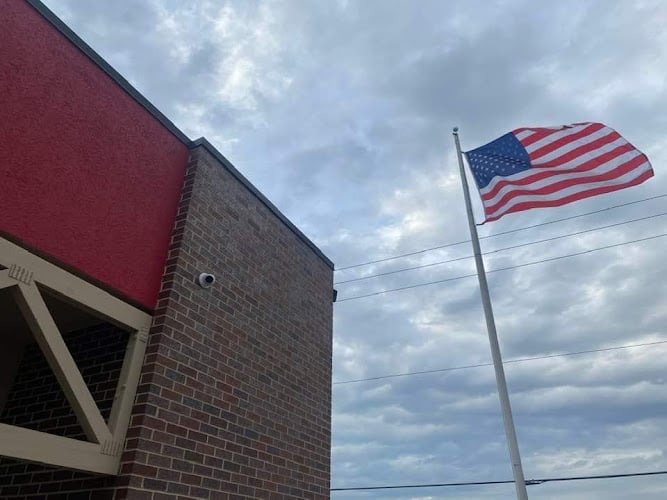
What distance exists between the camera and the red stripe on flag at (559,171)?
22.4 feet

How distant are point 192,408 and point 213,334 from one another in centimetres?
81

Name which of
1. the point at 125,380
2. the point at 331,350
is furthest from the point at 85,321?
the point at 331,350

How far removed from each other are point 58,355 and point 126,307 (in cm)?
87

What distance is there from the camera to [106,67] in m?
5.11

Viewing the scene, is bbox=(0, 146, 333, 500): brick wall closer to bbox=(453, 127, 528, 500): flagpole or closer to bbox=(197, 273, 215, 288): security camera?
bbox=(197, 273, 215, 288): security camera

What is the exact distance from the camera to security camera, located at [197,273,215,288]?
5387 mm

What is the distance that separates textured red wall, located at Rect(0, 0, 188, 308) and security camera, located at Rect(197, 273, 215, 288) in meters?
0.42

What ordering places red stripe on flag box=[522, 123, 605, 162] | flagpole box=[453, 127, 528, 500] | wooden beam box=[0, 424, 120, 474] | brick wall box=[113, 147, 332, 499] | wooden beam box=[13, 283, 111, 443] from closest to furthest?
wooden beam box=[0, 424, 120, 474], wooden beam box=[13, 283, 111, 443], brick wall box=[113, 147, 332, 499], flagpole box=[453, 127, 528, 500], red stripe on flag box=[522, 123, 605, 162]

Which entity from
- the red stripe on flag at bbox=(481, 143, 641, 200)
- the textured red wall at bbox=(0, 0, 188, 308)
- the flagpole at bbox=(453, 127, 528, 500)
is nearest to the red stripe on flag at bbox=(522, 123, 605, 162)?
the red stripe on flag at bbox=(481, 143, 641, 200)

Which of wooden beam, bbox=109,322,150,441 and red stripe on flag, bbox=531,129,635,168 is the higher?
red stripe on flag, bbox=531,129,635,168

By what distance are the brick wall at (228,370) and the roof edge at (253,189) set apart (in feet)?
0.19

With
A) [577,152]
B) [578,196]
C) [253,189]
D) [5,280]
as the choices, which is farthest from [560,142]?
[5,280]

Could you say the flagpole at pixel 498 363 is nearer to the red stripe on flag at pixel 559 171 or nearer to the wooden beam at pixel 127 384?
the red stripe on flag at pixel 559 171

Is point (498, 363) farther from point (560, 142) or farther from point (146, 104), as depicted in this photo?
point (146, 104)
